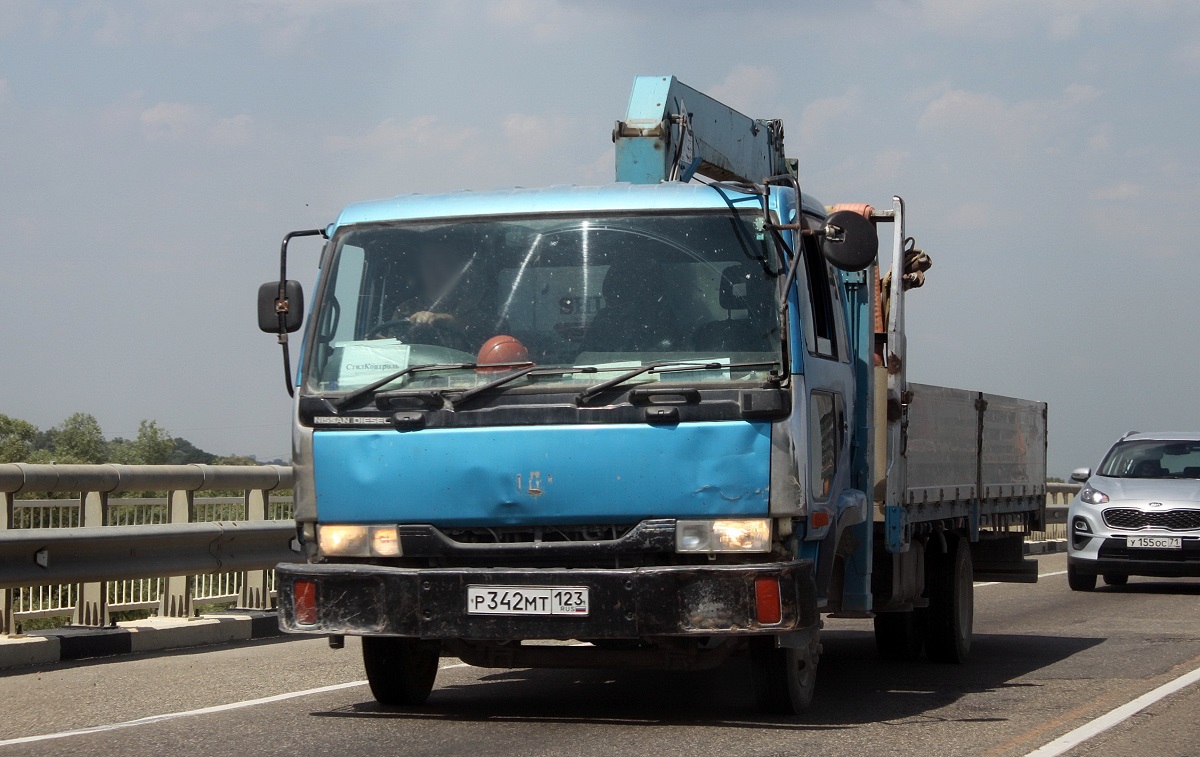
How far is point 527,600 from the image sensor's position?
6969mm

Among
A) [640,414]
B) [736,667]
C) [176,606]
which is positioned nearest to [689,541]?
[640,414]

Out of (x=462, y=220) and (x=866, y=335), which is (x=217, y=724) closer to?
(x=462, y=220)

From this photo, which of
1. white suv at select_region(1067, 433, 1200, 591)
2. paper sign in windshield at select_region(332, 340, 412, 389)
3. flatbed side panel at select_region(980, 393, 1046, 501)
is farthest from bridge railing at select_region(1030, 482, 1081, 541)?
paper sign in windshield at select_region(332, 340, 412, 389)

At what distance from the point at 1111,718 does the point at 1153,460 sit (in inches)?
450

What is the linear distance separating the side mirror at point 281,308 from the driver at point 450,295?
1.92ft

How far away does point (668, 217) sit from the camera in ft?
24.7

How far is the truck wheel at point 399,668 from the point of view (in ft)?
26.3

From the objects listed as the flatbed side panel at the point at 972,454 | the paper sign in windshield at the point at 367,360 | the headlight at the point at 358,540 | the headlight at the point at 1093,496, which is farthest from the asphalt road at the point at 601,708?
the headlight at the point at 1093,496

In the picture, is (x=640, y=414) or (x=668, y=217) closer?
Answer: (x=640, y=414)

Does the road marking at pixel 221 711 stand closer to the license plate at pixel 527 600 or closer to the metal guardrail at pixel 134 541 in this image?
the license plate at pixel 527 600

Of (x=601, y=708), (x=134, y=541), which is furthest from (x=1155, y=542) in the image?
(x=134, y=541)

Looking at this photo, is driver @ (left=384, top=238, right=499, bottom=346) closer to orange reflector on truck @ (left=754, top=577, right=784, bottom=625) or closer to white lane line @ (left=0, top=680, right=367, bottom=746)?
orange reflector on truck @ (left=754, top=577, right=784, bottom=625)

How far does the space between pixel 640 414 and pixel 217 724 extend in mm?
2537

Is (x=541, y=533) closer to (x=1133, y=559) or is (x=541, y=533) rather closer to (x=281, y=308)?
(x=281, y=308)
